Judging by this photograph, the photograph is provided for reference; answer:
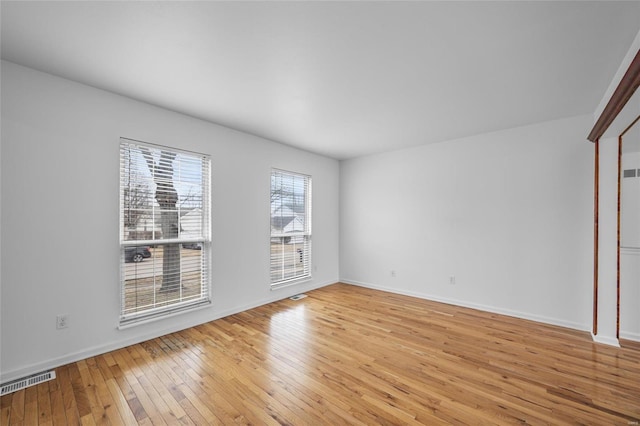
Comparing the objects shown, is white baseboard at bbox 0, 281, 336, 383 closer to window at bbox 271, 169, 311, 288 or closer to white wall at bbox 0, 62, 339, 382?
white wall at bbox 0, 62, 339, 382

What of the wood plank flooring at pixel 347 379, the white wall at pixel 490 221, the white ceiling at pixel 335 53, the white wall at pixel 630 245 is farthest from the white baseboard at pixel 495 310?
the white ceiling at pixel 335 53

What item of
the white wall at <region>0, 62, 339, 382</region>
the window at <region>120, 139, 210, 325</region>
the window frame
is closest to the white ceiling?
the white wall at <region>0, 62, 339, 382</region>

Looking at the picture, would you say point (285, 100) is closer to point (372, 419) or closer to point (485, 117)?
point (485, 117)

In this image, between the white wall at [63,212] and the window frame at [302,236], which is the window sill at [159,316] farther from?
the window frame at [302,236]

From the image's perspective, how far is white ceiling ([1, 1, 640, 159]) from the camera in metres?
1.68

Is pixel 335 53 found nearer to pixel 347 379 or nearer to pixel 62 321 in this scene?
pixel 347 379

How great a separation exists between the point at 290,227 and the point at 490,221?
320 cm

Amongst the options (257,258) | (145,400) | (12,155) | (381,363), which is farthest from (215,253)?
(381,363)

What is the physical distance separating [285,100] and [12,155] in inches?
95.6

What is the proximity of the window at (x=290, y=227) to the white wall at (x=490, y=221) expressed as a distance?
1136 mm

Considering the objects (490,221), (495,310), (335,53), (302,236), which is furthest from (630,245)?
(302,236)

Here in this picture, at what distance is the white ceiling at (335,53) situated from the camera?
1676mm

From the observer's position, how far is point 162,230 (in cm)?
315

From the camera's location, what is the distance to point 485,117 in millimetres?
3432
